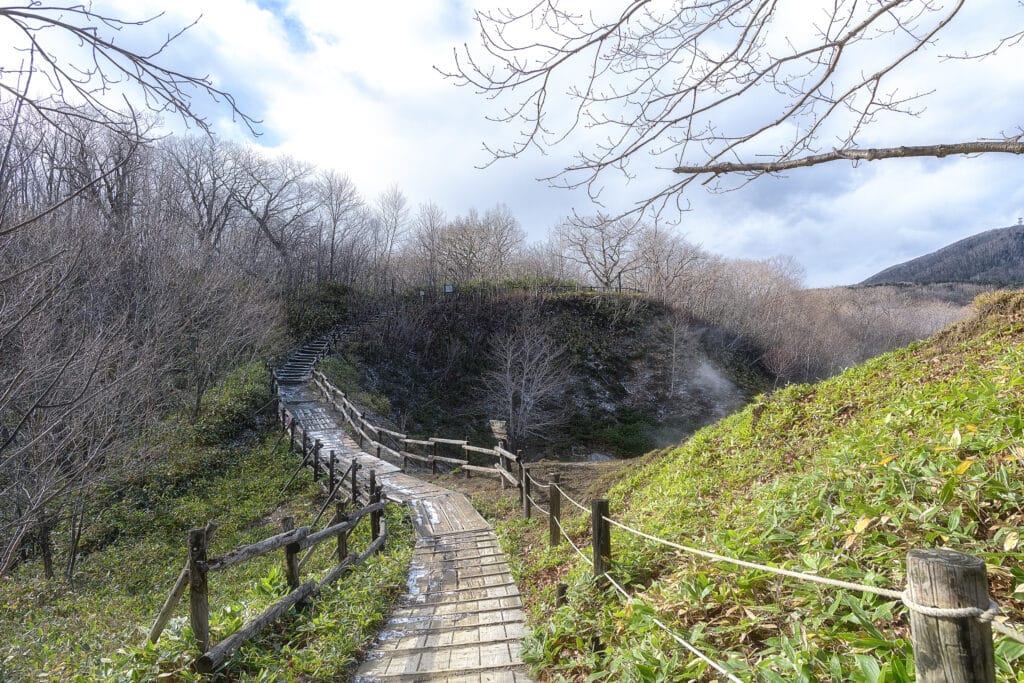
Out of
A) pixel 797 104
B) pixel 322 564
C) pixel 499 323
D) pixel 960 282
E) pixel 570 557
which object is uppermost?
pixel 960 282

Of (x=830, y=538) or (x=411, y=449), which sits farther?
(x=411, y=449)

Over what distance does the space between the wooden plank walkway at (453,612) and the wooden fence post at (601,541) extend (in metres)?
0.92

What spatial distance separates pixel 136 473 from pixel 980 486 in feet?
60.7

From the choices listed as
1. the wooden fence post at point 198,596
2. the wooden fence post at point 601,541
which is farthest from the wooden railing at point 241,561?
the wooden fence post at point 601,541

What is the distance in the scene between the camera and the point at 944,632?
56.2 inches

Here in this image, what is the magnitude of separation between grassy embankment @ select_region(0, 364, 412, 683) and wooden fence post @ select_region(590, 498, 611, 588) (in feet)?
7.40

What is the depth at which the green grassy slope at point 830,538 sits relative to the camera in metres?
2.78

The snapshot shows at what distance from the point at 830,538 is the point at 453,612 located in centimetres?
403

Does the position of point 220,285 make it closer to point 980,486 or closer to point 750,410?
point 750,410

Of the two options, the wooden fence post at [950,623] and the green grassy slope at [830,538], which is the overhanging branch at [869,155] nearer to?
the green grassy slope at [830,538]

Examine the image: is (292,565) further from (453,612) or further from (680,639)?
(680,639)

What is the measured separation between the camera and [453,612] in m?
6.11

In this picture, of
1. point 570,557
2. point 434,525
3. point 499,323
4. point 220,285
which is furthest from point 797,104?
point 499,323

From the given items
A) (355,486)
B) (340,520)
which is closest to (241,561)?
(340,520)
